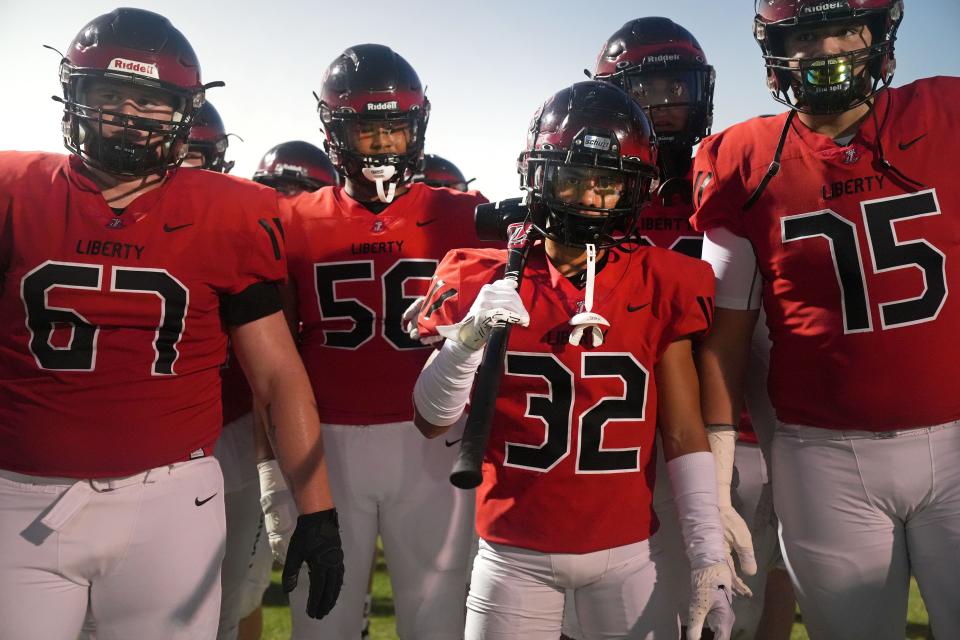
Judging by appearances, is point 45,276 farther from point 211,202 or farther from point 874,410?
point 874,410

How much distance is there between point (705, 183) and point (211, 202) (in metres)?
1.45

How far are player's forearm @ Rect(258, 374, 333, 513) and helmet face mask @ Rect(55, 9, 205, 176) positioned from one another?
70 centimetres

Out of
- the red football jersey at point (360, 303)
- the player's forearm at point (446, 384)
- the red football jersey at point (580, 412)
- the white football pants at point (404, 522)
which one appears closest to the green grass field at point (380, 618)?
the white football pants at point (404, 522)

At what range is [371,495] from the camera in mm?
3080

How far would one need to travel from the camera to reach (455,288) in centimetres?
235

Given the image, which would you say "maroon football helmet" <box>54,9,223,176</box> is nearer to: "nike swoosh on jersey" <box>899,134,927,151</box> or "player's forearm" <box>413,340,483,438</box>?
"player's forearm" <box>413,340,483,438</box>

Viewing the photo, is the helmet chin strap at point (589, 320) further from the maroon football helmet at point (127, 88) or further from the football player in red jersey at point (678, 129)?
the maroon football helmet at point (127, 88)

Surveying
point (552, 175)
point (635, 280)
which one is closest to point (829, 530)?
point (635, 280)

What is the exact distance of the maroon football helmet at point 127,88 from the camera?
2.27 meters

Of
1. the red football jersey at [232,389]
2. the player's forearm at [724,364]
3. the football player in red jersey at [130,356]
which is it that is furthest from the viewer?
the red football jersey at [232,389]

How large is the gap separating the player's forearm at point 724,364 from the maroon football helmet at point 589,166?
1.51 feet

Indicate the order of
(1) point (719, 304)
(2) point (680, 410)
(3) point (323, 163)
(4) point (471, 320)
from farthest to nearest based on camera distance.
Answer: (3) point (323, 163) → (1) point (719, 304) → (2) point (680, 410) → (4) point (471, 320)

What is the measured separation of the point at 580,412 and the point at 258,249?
3.27ft

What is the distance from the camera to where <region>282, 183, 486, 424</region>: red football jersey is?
10.2 feet
